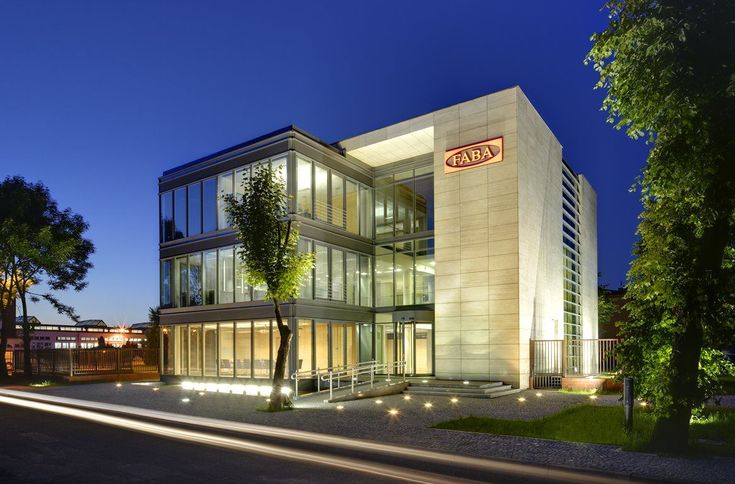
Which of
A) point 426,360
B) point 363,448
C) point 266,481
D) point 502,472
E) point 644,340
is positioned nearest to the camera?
point 266,481

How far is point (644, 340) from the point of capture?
12281mm

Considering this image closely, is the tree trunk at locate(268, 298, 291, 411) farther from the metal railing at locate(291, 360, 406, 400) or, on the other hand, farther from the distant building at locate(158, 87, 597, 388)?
the distant building at locate(158, 87, 597, 388)

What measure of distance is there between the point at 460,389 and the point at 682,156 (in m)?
13.0

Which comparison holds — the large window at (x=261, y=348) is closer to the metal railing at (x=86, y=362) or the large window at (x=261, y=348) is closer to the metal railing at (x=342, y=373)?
the metal railing at (x=342, y=373)

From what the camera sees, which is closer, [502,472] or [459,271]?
[502,472]

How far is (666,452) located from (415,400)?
10.4m

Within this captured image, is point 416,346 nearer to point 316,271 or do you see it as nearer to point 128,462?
point 316,271

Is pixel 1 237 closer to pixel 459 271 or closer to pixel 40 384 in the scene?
pixel 40 384

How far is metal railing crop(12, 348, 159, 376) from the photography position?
3173cm

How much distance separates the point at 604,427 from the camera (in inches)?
477

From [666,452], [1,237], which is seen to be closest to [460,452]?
[666,452]

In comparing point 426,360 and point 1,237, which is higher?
point 1,237

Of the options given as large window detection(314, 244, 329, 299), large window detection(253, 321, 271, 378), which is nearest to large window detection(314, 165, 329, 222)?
large window detection(314, 244, 329, 299)

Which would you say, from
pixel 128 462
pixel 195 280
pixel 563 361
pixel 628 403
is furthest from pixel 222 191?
pixel 628 403
